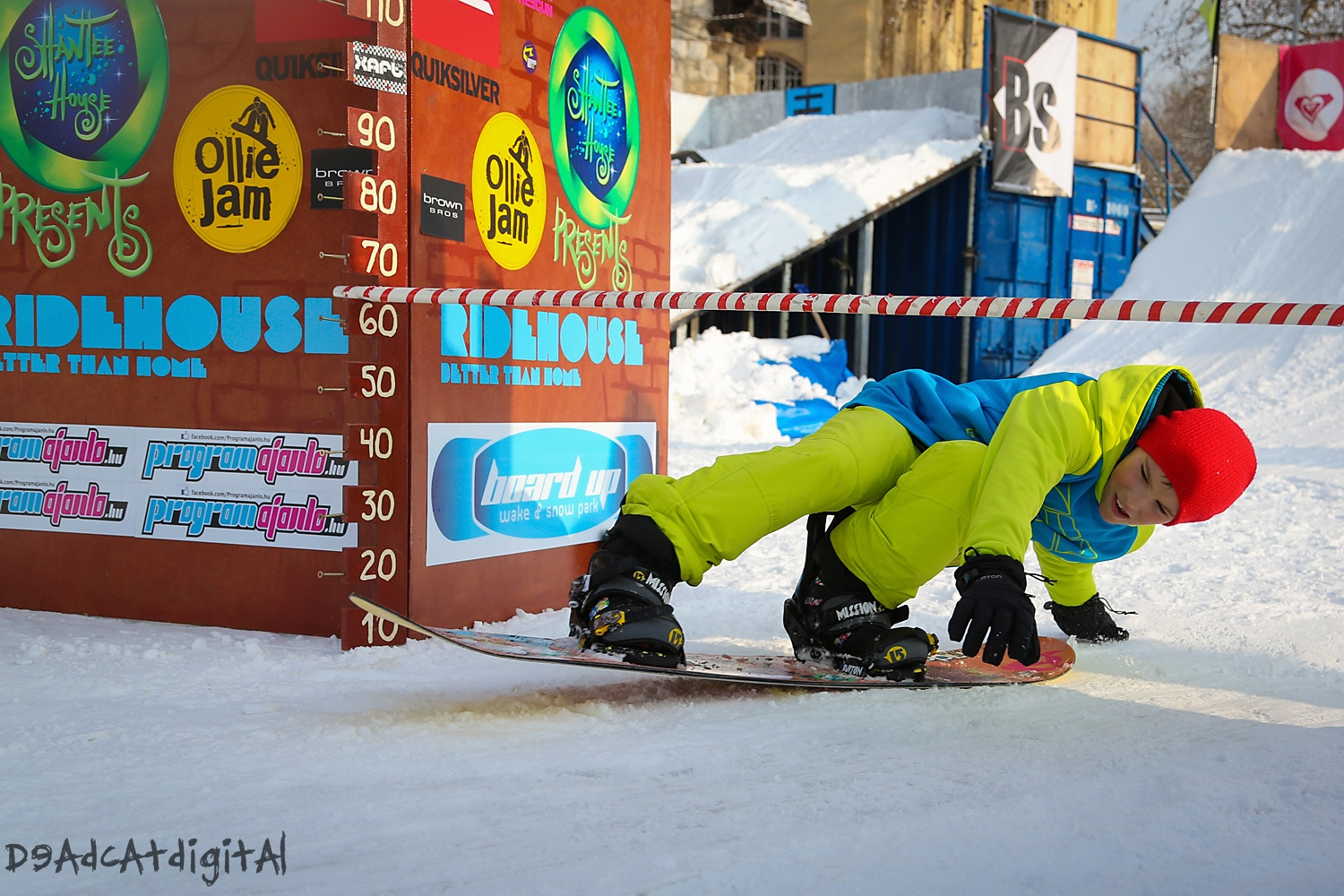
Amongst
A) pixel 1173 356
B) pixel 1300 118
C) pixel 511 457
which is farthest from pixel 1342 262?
pixel 511 457

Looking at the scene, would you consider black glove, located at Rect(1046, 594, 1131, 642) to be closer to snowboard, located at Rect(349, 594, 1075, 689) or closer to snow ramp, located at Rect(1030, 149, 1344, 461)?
snowboard, located at Rect(349, 594, 1075, 689)

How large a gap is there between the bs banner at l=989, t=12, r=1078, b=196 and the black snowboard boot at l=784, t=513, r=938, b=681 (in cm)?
1205

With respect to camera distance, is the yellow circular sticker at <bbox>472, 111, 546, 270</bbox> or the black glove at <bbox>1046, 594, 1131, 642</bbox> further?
the yellow circular sticker at <bbox>472, 111, 546, 270</bbox>

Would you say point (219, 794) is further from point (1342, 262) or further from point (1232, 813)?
point (1342, 262)

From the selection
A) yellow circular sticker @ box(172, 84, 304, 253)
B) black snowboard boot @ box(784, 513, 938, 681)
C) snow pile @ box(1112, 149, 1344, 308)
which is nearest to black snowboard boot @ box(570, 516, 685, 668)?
black snowboard boot @ box(784, 513, 938, 681)

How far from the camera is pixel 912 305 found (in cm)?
300

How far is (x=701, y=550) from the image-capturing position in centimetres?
259

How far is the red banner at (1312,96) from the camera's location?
1421cm

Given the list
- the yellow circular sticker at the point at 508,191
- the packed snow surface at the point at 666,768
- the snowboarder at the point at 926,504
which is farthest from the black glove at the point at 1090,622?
the yellow circular sticker at the point at 508,191

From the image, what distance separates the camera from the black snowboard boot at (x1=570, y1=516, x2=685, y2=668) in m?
2.49

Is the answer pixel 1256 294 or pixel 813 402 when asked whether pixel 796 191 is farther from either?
pixel 1256 294

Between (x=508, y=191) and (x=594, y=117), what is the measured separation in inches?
27.6

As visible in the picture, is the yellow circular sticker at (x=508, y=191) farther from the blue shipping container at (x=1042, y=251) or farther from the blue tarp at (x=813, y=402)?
the blue shipping container at (x=1042, y=251)

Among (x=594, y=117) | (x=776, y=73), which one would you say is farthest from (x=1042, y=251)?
(x=776, y=73)
